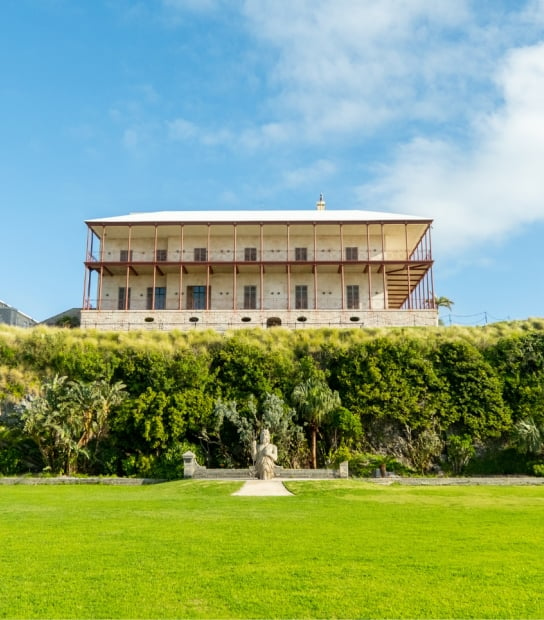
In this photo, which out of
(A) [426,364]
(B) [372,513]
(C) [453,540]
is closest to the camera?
(C) [453,540]

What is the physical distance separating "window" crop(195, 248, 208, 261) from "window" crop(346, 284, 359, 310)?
365 inches

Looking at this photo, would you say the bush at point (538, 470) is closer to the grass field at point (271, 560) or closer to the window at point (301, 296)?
the grass field at point (271, 560)

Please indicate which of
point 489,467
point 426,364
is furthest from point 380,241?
point 489,467

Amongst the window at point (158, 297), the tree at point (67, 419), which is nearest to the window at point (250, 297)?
the window at point (158, 297)

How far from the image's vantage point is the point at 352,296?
37.3 metres

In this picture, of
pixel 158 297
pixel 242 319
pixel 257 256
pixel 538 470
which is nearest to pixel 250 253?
pixel 257 256

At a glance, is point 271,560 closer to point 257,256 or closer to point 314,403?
point 314,403

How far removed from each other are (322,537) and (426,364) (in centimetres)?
1672

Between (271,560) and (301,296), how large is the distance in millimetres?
30127

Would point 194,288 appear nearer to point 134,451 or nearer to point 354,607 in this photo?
point 134,451

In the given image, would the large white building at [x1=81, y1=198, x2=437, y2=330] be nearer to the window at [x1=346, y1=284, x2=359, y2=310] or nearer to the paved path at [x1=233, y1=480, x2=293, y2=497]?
the window at [x1=346, y1=284, x2=359, y2=310]

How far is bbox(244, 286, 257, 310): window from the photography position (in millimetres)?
37028

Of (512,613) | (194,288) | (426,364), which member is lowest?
(512,613)

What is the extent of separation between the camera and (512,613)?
5.48m
